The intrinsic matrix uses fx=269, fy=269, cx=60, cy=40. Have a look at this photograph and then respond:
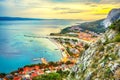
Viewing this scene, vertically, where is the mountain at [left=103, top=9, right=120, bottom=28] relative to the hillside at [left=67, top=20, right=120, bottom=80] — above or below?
above

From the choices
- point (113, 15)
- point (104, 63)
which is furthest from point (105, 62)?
point (113, 15)

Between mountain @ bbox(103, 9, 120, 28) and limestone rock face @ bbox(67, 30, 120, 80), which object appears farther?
mountain @ bbox(103, 9, 120, 28)

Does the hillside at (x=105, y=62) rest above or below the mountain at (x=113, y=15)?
below

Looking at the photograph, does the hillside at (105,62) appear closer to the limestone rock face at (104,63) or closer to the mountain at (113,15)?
the limestone rock face at (104,63)

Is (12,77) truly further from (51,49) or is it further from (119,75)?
(51,49)

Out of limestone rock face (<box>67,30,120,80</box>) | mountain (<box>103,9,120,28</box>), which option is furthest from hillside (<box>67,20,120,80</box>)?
mountain (<box>103,9,120,28</box>)

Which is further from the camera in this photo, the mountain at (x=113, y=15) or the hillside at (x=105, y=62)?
the mountain at (x=113, y=15)

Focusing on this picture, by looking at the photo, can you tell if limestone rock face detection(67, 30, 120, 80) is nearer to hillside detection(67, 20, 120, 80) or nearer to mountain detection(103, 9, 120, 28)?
hillside detection(67, 20, 120, 80)

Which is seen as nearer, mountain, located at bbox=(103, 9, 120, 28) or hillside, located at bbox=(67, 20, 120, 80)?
hillside, located at bbox=(67, 20, 120, 80)

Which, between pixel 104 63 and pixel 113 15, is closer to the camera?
pixel 104 63

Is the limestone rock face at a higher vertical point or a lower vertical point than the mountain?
lower

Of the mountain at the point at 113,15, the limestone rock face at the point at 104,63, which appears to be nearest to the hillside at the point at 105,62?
the limestone rock face at the point at 104,63

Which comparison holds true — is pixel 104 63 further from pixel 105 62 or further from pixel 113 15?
pixel 113 15
